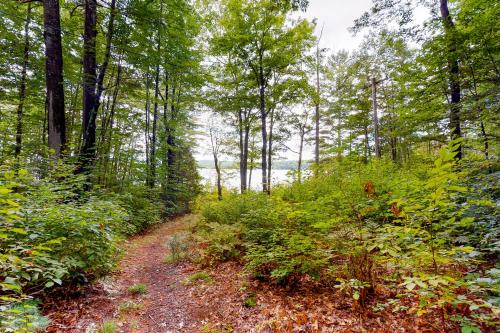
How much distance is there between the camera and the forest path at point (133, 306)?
10.8 ft

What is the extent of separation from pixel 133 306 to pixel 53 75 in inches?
237

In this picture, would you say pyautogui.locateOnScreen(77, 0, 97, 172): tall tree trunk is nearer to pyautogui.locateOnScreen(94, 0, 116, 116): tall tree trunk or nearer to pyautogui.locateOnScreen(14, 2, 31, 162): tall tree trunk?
pyautogui.locateOnScreen(94, 0, 116, 116): tall tree trunk

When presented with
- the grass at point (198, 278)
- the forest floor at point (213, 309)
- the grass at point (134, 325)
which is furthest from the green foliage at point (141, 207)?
the grass at point (134, 325)

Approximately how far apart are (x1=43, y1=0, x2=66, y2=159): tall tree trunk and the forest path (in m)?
3.66

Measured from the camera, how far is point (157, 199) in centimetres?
1341

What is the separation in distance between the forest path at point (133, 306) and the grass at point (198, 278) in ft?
0.45

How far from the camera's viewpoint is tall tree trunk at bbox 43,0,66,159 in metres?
5.71

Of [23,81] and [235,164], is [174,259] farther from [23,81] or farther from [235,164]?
[235,164]

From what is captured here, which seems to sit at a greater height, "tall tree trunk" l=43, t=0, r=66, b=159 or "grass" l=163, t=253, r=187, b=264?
"tall tree trunk" l=43, t=0, r=66, b=159

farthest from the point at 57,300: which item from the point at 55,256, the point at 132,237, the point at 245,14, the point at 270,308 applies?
the point at 245,14

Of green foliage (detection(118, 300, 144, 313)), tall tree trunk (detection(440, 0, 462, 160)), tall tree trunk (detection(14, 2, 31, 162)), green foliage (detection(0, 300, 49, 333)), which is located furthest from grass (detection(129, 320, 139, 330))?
tall tree trunk (detection(14, 2, 31, 162))

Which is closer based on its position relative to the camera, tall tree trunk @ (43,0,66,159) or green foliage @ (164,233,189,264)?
tall tree trunk @ (43,0,66,159)

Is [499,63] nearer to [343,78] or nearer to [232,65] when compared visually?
[232,65]

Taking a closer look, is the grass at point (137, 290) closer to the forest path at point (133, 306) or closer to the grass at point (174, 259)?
the forest path at point (133, 306)
